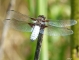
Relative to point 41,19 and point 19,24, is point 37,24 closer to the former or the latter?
point 41,19

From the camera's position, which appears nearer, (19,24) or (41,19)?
(41,19)

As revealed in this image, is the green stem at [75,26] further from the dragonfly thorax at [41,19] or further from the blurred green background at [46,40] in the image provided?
the dragonfly thorax at [41,19]

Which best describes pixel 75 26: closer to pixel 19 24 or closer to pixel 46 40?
pixel 46 40

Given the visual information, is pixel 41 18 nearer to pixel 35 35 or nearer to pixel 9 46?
pixel 35 35

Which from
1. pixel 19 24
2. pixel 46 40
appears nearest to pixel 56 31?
pixel 46 40

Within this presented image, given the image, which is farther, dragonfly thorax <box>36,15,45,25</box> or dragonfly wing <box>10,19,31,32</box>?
dragonfly wing <box>10,19,31,32</box>

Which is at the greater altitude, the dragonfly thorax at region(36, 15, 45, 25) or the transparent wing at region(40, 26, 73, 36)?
the dragonfly thorax at region(36, 15, 45, 25)

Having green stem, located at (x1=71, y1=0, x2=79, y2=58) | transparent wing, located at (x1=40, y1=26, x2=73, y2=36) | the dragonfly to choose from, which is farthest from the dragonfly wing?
green stem, located at (x1=71, y1=0, x2=79, y2=58)

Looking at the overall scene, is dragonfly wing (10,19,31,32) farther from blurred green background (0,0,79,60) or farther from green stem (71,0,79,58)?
green stem (71,0,79,58)

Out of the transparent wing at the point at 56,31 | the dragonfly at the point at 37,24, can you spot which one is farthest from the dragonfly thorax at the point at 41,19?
the transparent wing at the point at 56,31
